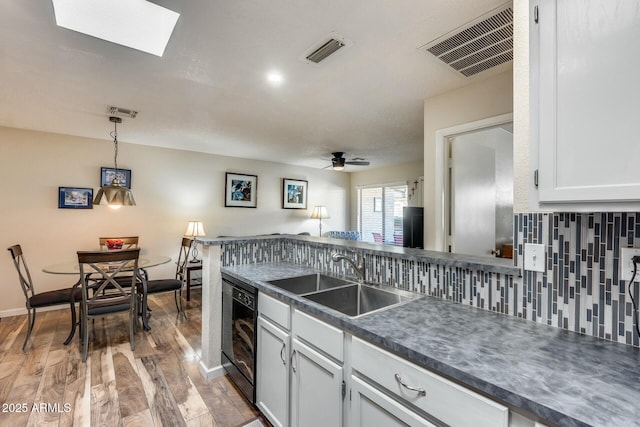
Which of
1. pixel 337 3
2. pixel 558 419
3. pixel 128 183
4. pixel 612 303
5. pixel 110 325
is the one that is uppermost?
pixel 337 3

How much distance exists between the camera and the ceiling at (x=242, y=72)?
161 centimetres

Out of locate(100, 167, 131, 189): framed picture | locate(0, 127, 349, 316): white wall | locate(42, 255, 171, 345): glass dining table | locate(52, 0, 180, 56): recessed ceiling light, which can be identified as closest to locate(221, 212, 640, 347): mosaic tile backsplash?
locate(52, 0, 180, 56): recessed ceiling light

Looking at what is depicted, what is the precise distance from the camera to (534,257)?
1.22 m

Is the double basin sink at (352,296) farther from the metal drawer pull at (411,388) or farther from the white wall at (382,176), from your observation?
the white wall at (382,176)

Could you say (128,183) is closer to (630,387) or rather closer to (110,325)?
(110,325)

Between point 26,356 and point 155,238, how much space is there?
2259 mm

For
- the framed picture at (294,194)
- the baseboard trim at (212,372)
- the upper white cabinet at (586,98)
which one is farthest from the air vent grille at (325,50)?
the framed picture at (294,194)

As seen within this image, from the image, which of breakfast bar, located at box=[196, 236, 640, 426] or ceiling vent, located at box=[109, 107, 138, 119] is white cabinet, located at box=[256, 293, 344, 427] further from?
ceiling vent, located at box=[109, 107, 138, 119]

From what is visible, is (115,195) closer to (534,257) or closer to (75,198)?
(75,198)

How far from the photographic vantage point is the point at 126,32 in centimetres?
185

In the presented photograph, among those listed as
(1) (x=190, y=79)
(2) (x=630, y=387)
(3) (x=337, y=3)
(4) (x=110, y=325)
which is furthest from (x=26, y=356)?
(2) (x=630, y=387)

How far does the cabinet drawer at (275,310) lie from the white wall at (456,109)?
5.63 feet

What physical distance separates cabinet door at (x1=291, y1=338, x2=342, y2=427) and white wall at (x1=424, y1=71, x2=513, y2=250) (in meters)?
1.78

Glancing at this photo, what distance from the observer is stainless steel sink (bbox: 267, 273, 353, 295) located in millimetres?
2062
